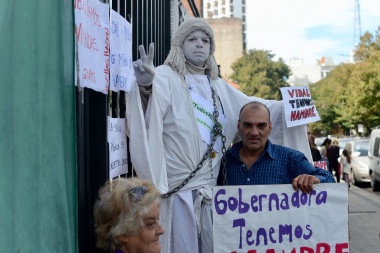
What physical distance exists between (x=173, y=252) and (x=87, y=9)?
156cm

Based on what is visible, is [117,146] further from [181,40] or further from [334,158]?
[334,158]

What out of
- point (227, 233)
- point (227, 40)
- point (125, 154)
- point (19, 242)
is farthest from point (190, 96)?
point (227, 40)

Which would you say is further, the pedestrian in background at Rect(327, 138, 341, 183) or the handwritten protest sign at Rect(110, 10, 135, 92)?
the pedestrian in background at Rect(327, 138, 341, 183)

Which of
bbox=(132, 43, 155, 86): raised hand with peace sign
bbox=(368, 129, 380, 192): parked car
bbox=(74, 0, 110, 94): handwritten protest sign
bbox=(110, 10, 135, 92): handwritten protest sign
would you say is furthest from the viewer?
bbox=(368, 129, 380, 192): parked car

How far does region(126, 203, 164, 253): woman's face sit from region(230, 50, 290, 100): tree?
60079 millimetres

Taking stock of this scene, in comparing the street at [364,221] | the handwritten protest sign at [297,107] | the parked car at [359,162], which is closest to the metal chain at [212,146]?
the handwritten protest sign at [297,107]

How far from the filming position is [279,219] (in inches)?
134

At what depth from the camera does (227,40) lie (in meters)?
78.6

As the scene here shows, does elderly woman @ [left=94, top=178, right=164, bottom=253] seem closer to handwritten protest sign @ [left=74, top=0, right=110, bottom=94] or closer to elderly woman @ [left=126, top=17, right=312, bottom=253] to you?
handwritten protest sign @ [left=74, top=0, right=110, bottom=94]

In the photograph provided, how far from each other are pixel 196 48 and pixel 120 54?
22.7 inches

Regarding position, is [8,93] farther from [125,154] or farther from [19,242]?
[125,154]

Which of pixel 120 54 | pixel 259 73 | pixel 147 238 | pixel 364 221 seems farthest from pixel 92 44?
pixel 259 73

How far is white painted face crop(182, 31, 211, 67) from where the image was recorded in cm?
398

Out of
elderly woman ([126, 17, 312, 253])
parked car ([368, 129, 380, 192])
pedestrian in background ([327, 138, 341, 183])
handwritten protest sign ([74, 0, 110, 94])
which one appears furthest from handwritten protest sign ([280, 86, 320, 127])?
pedestrian in background ([327, 138, 341, 183])
